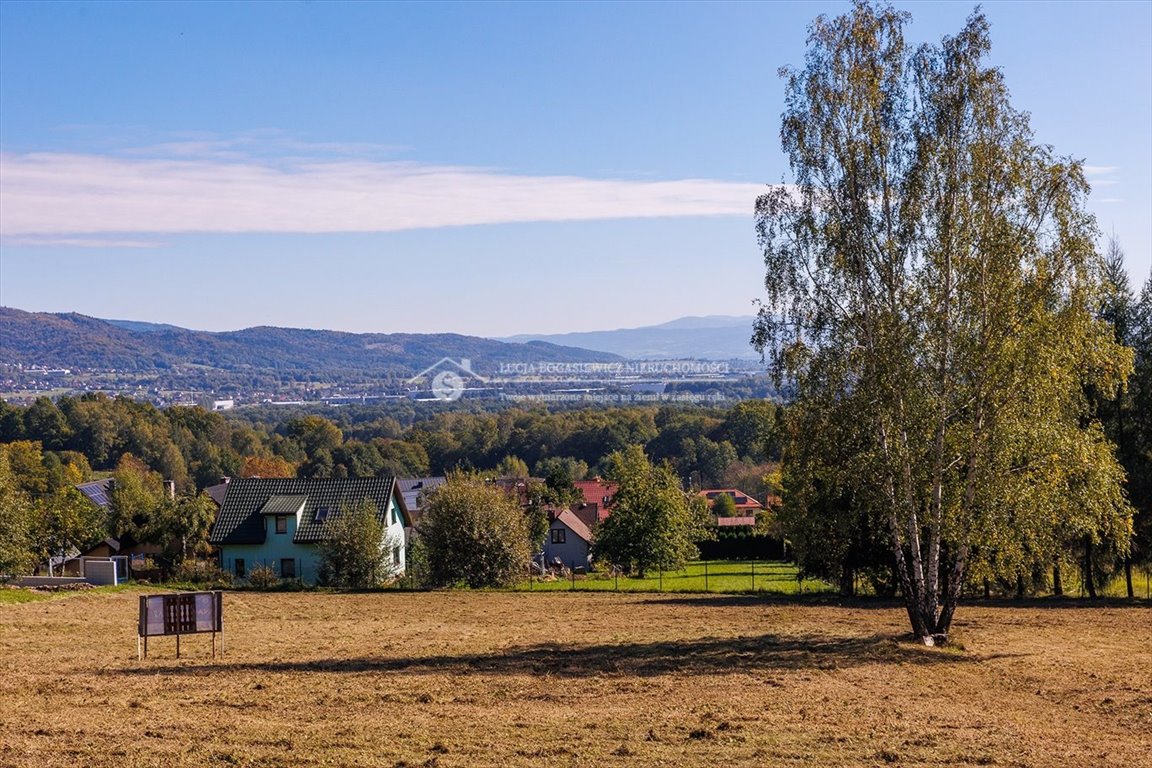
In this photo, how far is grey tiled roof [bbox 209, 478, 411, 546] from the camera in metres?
56.2

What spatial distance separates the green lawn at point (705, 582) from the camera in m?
48.7


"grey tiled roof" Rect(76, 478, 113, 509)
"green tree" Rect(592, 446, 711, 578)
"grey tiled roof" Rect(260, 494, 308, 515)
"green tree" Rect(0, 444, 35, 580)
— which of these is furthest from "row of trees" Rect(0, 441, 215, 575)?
"green tree" Rect(592, 446, 711, 578)

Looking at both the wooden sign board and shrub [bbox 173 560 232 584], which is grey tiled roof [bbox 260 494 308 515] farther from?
the wooden sign board

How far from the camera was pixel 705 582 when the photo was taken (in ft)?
174

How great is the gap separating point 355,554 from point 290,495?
31.5 feet

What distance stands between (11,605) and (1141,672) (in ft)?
103

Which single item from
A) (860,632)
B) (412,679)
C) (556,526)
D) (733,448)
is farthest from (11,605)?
(733,448)

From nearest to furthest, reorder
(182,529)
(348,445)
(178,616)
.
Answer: (178,616) < (182,529) < (348,445)

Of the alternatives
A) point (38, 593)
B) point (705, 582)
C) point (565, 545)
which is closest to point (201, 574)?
point (38, 593)

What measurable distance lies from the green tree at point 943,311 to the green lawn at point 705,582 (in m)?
20.0

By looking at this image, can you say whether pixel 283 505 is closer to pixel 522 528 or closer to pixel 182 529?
pixel 182 529

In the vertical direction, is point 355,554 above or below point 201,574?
above

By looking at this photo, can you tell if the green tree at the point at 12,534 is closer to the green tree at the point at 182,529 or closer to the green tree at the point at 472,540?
the green tree at the point at 182,529

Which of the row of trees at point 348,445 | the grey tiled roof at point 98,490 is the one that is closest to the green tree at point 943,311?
the grey tiled roof at point 98,490
